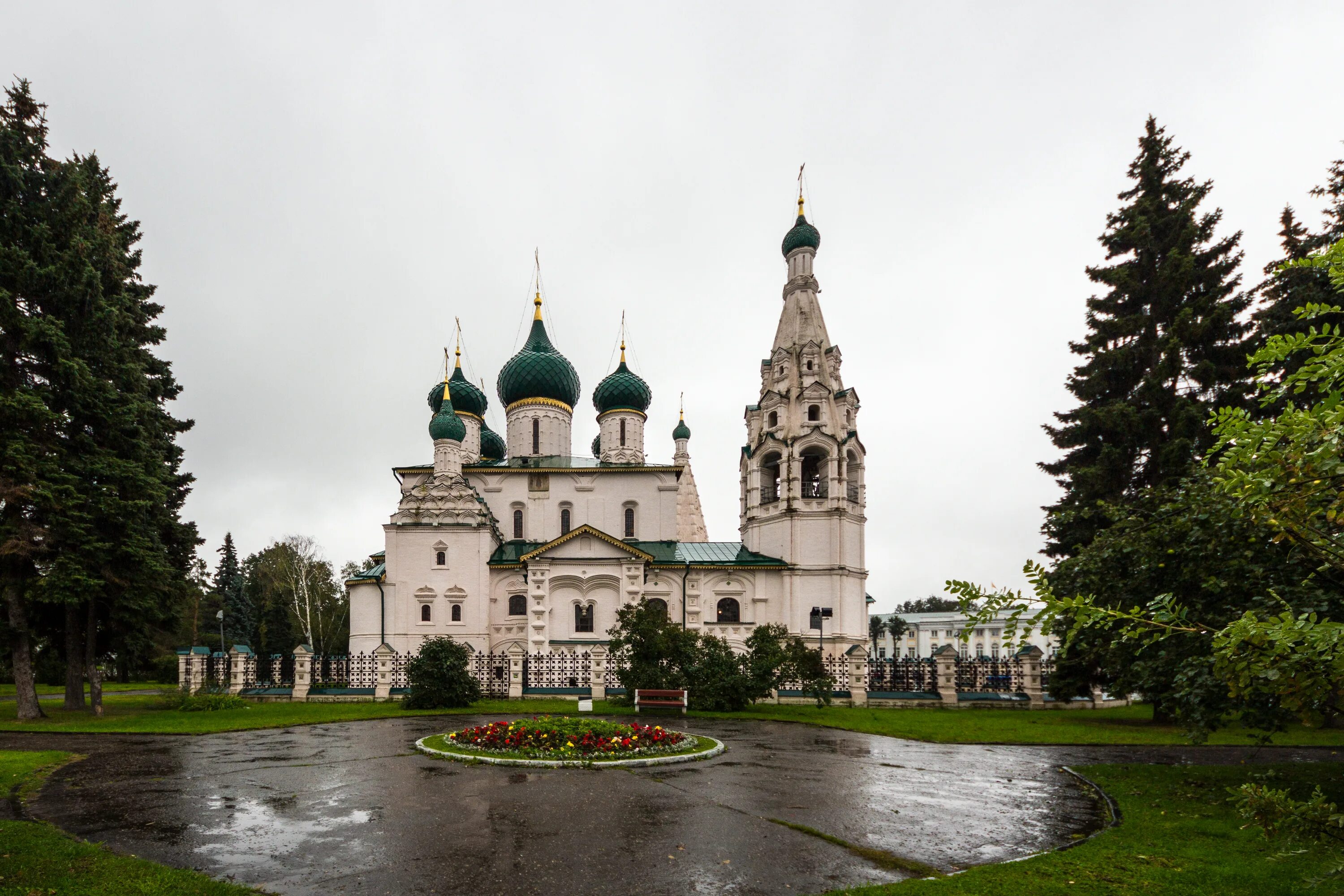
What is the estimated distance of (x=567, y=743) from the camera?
40.9 ft

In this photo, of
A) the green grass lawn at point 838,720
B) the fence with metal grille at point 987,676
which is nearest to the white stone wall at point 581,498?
the green grass lawn at point 838,720

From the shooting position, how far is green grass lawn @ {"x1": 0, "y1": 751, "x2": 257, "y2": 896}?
614 centimetres

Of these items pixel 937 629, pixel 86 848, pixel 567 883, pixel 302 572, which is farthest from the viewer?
pixel 937 629

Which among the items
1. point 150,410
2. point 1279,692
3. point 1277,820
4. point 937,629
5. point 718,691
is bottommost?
point 937,629

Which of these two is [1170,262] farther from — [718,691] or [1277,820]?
[1277,820]

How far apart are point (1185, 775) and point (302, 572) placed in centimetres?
4548

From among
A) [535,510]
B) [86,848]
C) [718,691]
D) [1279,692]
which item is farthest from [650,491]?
[1279,692]

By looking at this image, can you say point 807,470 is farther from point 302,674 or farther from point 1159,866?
point 1159,866

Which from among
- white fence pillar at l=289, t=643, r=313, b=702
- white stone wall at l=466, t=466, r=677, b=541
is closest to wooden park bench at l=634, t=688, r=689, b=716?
white fence pillar at l=289, t=643, r=313, b=702

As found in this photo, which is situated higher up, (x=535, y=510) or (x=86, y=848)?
(x=535, y=510)

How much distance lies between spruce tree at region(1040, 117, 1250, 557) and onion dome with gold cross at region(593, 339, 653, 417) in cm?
1959

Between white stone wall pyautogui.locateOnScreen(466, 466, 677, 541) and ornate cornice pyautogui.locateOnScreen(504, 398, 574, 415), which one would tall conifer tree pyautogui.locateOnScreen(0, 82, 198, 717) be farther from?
ornate cornice pyautogui.locateOnScreen(504, 398, 574, 415)

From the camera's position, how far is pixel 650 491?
111 ft

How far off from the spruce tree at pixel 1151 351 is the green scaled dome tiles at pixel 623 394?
771 inches
